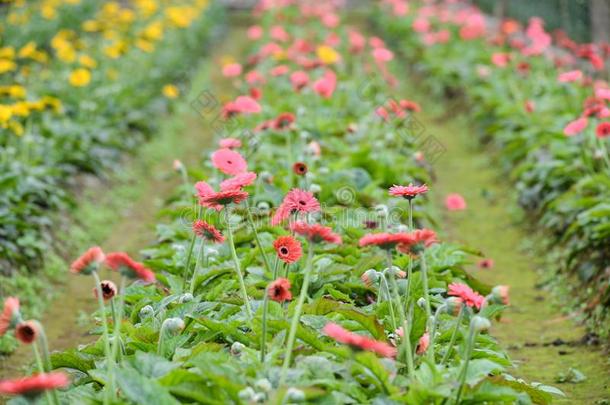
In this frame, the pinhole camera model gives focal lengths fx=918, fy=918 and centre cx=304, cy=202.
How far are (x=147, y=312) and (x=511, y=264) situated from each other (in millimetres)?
3558

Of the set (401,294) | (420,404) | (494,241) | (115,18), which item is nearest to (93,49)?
(115,18)

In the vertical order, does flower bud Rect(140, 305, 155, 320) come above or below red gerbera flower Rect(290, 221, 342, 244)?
below

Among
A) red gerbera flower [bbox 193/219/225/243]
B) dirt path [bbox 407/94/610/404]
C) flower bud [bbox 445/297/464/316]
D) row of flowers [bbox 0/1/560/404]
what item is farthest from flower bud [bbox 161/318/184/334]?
dirt path [bbox 407/94/610/404]

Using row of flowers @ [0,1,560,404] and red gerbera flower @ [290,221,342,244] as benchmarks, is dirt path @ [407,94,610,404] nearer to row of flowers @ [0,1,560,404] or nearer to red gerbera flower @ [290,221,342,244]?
row of flowers @ [0,1,560,404]

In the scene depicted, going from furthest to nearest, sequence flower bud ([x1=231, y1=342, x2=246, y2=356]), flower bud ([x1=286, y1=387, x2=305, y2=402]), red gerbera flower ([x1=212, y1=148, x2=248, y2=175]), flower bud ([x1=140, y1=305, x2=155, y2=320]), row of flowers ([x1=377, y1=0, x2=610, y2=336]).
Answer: row of flowers ([x1=377, y1=0, x2=610, y2=336]) < red gerbera flower ([x1=212, y1=148, x2=248, y2=175]) < flower bud ([x1=140, y1=305, x2=155, y2=320]) < flower bud ([x1=231, y1=342, x2=246, y2=356]) < flower bud ([x1=286, y1=387, x2=305, y2=402])

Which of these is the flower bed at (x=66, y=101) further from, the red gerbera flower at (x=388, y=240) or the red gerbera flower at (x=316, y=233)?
the red gerbera flower at (x=388, y=240)

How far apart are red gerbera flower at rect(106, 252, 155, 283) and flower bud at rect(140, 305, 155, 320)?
753mm

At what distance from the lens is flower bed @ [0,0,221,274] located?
5828 millimetres

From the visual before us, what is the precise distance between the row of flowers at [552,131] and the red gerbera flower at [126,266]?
293 centimetres

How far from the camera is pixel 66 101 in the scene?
333 inches

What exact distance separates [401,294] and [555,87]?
5810 millimetres

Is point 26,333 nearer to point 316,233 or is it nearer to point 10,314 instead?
point 10,314

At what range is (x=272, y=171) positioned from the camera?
568cm

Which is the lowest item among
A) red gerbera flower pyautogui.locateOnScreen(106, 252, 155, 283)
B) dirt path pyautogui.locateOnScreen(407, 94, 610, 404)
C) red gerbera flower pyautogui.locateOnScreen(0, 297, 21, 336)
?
dirt path pyautogui.locateOnScreen(407, 94, 610, 404)
